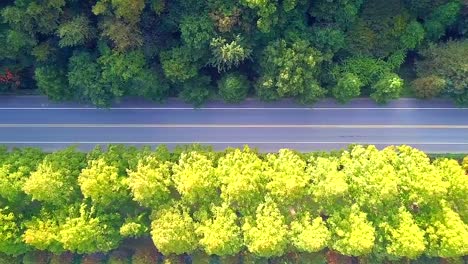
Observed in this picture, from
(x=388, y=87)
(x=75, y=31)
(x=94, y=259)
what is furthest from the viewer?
(x=388, y=87)

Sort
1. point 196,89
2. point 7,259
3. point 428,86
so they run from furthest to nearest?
point 196,89 → point 428,86 → point 7,259

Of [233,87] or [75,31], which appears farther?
[233,87]

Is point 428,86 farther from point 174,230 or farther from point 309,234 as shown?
point 174,230

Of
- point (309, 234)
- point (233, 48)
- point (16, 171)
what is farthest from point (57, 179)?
point (309, 234)

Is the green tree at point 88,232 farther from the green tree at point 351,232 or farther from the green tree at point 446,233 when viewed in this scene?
the green tree at point 446,233

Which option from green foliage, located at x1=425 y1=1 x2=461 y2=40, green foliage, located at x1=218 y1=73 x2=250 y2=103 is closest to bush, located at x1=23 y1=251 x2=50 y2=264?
green foliage, located at x1=218 y1=73 x2=250 y2=103

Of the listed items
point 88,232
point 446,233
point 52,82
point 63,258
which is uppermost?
point 52,82
